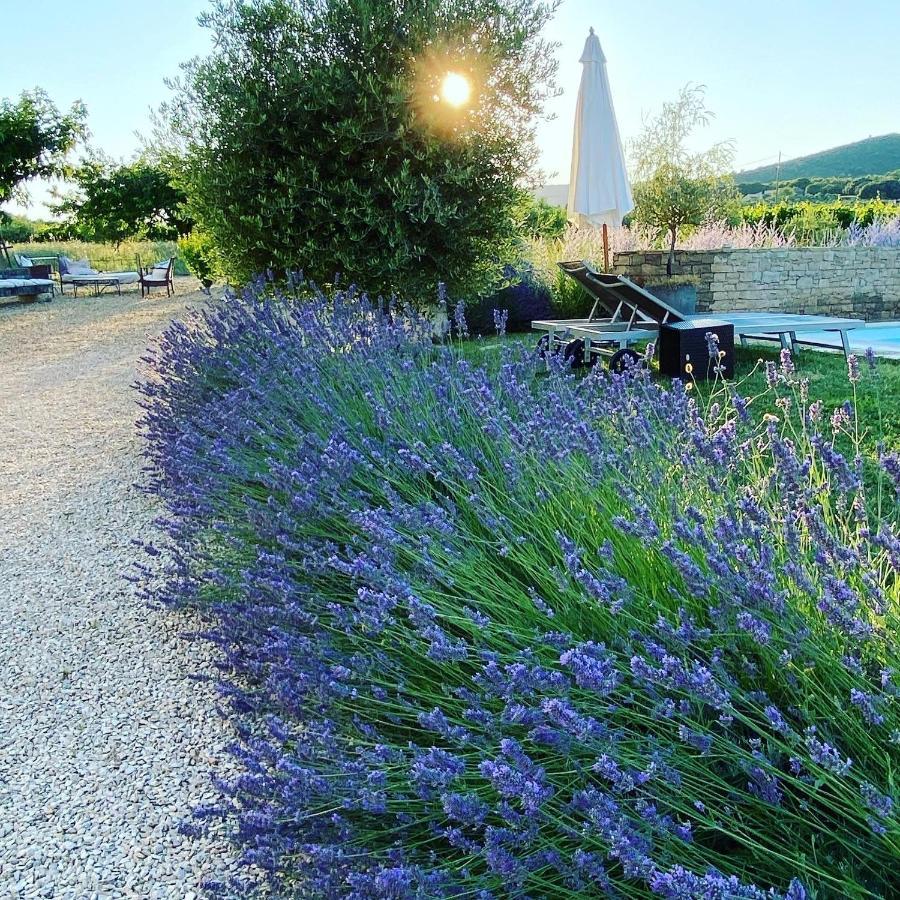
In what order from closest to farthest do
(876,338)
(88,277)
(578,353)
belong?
(578,353) < (876,338) < (88,277)

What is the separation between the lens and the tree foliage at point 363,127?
6.14m

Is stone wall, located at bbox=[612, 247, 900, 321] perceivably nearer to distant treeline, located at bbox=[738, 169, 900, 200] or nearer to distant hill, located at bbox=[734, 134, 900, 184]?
distant treeline, located at bbox=[738, 169, 900, 200]

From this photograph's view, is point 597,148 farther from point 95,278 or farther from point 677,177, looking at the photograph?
point 95,278

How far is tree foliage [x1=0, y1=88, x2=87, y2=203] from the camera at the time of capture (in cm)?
1841

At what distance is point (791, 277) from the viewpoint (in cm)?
1020

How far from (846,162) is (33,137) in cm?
6556

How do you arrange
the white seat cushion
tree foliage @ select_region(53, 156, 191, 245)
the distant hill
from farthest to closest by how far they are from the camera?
the distant hill
tree foliage @ select_region(53, 156, 191, 245)
the white seat cushion

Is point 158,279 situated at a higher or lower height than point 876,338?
higher

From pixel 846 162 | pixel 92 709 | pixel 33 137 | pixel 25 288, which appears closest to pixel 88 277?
pixel 25 288

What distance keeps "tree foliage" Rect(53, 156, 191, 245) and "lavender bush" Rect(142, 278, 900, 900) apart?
2357 centimetres

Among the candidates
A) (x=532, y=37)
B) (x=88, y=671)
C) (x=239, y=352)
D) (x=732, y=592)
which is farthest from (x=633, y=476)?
(x=532, y=37)

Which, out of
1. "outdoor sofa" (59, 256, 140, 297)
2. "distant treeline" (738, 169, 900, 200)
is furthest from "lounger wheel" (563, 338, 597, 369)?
"distant treeline" (738, 169, 900, 200)

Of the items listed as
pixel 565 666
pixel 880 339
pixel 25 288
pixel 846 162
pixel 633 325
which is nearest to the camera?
pixel 565 666

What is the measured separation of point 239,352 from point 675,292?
451 cm
